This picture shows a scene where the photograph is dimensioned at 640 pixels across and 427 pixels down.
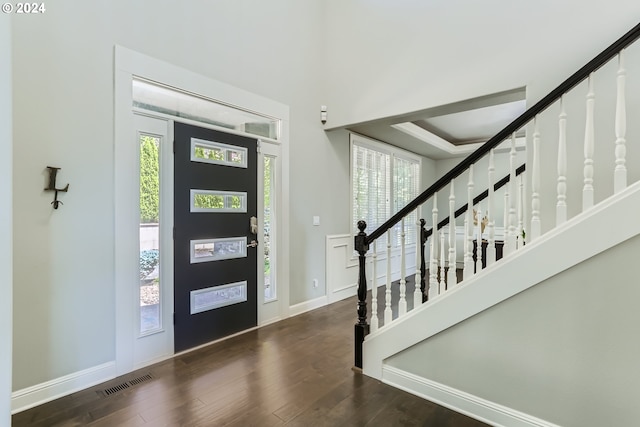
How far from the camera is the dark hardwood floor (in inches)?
75.5

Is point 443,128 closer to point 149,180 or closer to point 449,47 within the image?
point 449,47

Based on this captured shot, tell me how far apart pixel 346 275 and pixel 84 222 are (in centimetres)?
→ 345

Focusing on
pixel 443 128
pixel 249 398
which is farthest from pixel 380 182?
pixel 249 398

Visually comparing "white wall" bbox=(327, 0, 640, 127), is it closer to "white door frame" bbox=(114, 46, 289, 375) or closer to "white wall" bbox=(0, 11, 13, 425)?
"white door frame" bbox=(114, 46, 289, 375)

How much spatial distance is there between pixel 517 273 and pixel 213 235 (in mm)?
2604

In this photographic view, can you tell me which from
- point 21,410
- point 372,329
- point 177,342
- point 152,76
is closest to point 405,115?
point 372,329

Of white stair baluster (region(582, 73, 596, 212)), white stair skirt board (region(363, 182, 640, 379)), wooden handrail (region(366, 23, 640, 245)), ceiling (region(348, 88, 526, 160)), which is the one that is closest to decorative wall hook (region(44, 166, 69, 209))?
wooden handrail (region(366, 23, 640, 245))

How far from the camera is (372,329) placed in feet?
8.11

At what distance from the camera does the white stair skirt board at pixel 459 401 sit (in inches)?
71.1

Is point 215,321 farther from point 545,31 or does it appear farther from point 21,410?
point 545,31

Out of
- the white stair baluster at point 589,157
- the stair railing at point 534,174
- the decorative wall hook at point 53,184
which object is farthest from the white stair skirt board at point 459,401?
the decorative wall hook at point 53,184

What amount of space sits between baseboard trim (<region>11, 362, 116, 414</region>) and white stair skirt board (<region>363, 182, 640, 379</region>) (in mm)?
2091

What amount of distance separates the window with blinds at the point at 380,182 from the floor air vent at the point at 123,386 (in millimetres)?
3359

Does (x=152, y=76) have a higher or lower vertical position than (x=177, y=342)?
higher
